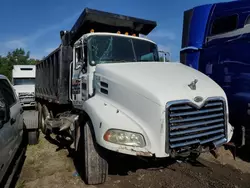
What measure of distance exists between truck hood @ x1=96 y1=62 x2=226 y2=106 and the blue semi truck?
5.02 feet

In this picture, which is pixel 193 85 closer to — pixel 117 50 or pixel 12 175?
pixel 117 50

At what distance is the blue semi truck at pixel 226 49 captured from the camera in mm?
4790

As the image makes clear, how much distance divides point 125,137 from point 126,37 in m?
2.60

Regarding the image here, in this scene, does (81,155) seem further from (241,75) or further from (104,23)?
(241,75)

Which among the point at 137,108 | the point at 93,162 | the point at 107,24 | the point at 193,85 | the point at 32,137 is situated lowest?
the point at 32,137

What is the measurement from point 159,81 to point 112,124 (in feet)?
3.01

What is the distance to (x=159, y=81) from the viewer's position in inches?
131

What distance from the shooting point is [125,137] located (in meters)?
3.06

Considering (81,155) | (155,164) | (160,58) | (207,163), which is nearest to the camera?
(155,164)

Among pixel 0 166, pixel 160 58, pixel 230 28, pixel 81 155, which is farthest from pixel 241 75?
pixel 0 166

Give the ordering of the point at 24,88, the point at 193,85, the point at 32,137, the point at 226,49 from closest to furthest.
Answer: the point at 193,85
the point at 226,49
the point at 32,137
the point at 24,88

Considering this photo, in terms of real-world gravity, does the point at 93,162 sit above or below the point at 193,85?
below

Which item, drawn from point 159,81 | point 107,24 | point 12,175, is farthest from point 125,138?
point 107,24

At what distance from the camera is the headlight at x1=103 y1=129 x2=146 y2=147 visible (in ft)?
9.95
